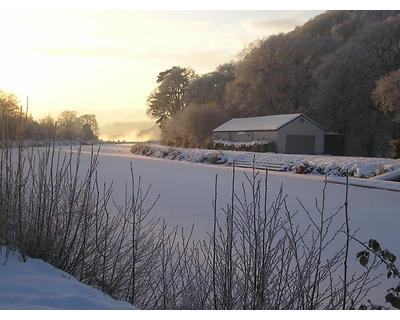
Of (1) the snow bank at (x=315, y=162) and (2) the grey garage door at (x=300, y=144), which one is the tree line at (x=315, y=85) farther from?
(1) the snow bank at (x=315, y=162)

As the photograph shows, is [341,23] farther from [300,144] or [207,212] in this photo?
[207,212]

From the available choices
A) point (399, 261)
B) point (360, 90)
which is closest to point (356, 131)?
point (360, 90)

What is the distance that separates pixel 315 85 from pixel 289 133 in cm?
1321

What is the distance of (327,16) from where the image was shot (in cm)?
5453

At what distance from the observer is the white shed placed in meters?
→ 30.6

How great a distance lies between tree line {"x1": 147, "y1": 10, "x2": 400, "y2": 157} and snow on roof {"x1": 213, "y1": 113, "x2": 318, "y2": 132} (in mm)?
2656

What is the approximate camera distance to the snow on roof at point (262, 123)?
31.0m

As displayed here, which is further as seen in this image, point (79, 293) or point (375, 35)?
point (375, 35)

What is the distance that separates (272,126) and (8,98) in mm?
26934

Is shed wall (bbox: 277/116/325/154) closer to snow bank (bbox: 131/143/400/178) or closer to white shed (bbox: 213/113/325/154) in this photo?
white shed (bbox: 213/113/325/154)

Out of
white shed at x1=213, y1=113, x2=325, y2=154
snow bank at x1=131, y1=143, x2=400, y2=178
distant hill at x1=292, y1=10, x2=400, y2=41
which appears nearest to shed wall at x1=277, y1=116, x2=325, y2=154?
white shed at x1=213, y1=113, x2=325, y2=154

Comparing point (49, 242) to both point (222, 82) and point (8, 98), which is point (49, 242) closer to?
point (8, 98)

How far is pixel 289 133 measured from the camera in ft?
101

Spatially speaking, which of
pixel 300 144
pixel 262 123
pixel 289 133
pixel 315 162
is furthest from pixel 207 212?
pixel 262 123
